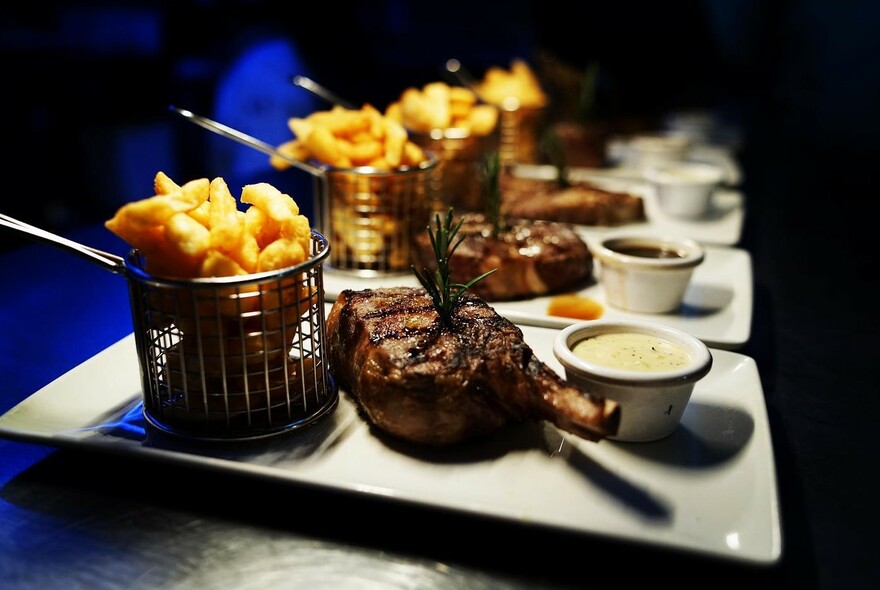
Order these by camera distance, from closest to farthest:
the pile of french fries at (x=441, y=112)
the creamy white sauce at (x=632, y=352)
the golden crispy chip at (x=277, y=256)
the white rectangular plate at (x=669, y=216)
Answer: the golden crispy chip at (x=277, y=256), the creamy white sauce at (x=632, y=352), the pile of french fries at (x=441, y=112), the white rectangular plate at (x=669, y=216)

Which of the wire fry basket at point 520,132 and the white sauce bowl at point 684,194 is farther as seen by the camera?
the wire fry basket at point 520,132

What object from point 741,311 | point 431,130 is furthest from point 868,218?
point 431,130

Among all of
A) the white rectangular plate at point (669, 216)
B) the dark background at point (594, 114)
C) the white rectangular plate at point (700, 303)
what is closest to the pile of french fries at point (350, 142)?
the white rectangular plate at point (700, 303)

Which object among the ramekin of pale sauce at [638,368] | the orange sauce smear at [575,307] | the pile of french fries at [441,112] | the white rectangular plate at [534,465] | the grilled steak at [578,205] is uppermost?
the pile of french fries at [441,112]

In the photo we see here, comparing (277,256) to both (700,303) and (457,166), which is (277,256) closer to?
(700,303)

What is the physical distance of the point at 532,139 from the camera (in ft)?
16.0

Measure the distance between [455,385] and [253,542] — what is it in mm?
531

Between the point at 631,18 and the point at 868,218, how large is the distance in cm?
340

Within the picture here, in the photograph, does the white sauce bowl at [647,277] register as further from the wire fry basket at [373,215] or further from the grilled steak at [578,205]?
the grilled steak at [578,205]

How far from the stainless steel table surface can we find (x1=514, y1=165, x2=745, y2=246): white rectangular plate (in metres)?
2.30

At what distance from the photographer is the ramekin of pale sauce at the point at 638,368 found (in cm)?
174

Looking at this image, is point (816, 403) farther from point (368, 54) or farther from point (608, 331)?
point (368, 54)

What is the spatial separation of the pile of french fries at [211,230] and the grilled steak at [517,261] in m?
1.02

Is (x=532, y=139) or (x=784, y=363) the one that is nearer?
(x=784, y=363)
